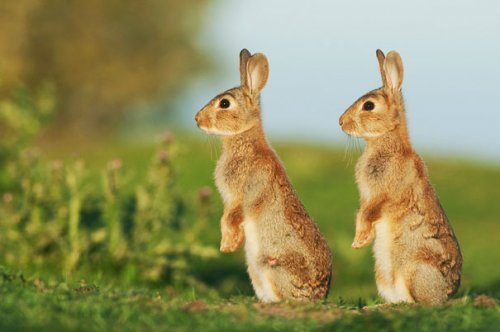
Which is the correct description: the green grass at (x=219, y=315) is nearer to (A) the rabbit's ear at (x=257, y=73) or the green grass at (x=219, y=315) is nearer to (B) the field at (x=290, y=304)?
(B) the field at (x=290, y=304)

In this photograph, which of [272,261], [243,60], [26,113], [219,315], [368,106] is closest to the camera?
[219,315]

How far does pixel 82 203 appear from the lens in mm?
9836

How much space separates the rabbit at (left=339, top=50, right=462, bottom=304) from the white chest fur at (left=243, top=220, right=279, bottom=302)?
698mm

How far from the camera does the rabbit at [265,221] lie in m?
6.21

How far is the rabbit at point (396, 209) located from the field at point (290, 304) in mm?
211

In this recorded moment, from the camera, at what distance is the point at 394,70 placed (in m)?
6.51

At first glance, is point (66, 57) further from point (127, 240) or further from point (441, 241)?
point (441, 241)

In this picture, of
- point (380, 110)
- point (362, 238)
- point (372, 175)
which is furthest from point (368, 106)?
point (362, 238)

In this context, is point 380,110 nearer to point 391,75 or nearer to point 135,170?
point 391,75

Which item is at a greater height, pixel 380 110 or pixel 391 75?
pixel 391 75

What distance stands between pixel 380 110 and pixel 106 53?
22810 mm

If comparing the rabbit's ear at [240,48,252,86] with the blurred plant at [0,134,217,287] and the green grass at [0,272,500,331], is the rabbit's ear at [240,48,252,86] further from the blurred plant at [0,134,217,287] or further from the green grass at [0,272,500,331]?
the blurred plant at [0,134,217,287]

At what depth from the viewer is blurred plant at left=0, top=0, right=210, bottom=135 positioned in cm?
2727

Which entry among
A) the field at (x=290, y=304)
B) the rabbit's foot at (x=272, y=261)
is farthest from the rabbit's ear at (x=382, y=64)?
the rabbit's foot at (x=272, y=261)
